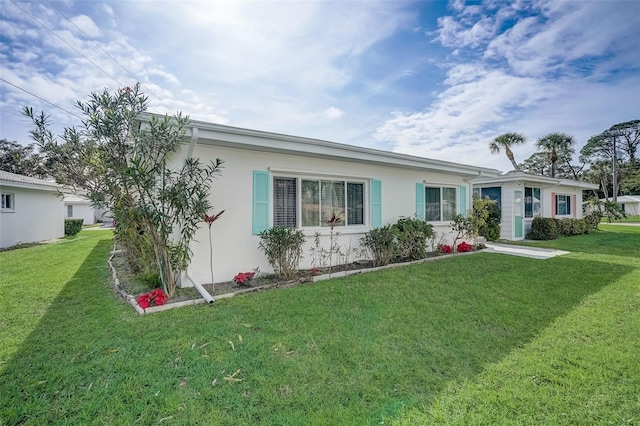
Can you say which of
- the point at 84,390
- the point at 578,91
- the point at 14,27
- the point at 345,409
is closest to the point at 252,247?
the point at 84,390

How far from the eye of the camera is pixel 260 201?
6289mm

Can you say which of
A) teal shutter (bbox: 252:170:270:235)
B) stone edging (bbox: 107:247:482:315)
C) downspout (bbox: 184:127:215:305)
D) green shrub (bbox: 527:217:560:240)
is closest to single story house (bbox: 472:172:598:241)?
green shrub (bbox: 527:217:560:240)

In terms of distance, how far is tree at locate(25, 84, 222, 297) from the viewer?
439 centimetres

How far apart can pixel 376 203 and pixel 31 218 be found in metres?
15.7

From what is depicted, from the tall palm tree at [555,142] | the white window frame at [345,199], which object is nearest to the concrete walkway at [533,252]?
the white window frame at [345,199]

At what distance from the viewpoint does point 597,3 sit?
8086mm

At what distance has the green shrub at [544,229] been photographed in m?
13.5

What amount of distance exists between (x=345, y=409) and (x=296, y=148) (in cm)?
498

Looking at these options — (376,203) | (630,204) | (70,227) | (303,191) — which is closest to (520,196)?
(376,203)

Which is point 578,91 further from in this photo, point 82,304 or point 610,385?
point 82,304

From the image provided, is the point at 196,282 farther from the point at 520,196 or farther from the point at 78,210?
the point at 78,210

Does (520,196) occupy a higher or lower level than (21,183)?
lower

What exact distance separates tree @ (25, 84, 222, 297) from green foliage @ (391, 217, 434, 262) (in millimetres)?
5127

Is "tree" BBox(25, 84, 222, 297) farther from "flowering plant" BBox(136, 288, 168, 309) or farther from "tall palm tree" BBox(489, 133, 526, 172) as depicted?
"tall palm tree" BBox(489, 133, 526, 172)
